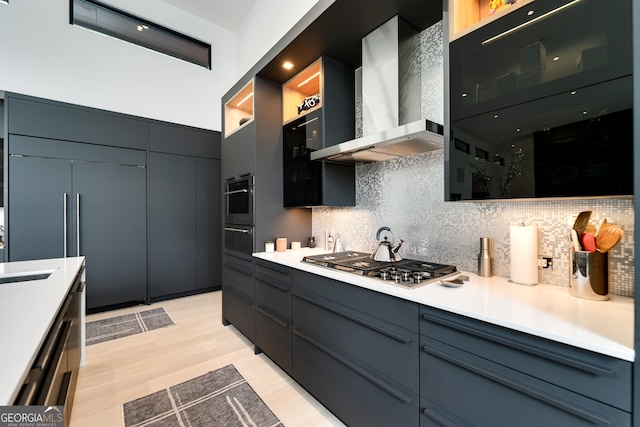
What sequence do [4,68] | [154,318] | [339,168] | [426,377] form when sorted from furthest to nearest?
[154,318], [4,68], [339,168], [426,377]

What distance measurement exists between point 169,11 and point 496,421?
5669 millimetres

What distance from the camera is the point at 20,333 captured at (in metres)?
0.88

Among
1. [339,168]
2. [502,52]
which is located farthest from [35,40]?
[502,52]

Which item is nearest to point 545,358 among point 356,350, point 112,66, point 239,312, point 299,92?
point 356,350

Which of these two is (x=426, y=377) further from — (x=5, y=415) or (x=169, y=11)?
(x=169, y=11)

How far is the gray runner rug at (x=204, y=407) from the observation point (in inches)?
65.7

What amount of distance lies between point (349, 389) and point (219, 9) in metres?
5.10

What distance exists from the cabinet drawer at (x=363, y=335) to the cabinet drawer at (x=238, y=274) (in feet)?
2.62

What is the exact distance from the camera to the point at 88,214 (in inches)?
129

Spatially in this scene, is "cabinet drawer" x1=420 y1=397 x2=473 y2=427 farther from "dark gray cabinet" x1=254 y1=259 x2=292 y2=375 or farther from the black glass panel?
the black glass panel

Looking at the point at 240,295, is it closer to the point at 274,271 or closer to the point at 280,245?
the point at 280,245

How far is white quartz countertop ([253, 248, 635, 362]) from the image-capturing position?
2.59ft

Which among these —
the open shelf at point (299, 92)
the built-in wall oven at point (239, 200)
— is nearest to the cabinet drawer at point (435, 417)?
the built-in wall oven at point (239, 200)

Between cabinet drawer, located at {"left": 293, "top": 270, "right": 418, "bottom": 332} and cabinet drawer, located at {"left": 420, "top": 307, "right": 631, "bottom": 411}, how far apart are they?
155 mm
